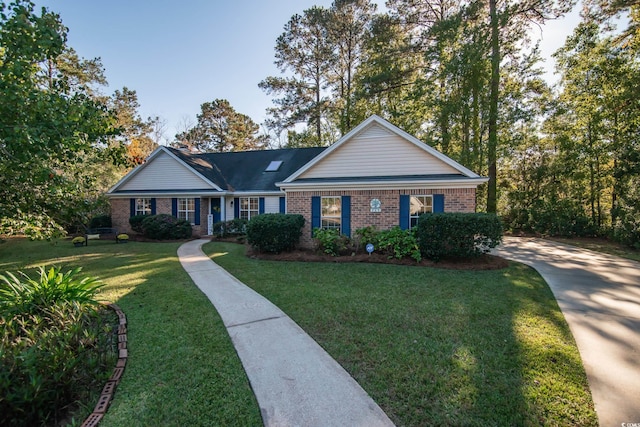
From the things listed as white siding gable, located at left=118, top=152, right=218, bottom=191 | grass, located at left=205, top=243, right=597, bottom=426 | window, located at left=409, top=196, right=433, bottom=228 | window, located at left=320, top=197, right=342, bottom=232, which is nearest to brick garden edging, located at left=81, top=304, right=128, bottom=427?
grass, located at left=205, top=243, right=597, bottom=426

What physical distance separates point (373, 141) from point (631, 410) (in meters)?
10.3

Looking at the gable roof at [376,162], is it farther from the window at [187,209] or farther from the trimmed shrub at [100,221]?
the trimmed shrub at [100,221]

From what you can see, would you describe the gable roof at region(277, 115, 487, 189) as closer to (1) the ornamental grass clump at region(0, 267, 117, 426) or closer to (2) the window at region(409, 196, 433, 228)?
(2) the window at region(409, 196, 433, 228)

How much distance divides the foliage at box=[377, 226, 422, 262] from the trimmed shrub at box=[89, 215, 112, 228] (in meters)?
18.0

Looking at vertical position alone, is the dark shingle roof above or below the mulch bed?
above

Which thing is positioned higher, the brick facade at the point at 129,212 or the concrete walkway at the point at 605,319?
the brick facade at the point at 129,212

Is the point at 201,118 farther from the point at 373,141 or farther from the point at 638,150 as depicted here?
the point at 638,150

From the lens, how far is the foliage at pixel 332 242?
408 inches

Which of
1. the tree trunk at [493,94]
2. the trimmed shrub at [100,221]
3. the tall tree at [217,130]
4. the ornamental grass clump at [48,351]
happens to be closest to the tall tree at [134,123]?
the tall tree at [217,130]

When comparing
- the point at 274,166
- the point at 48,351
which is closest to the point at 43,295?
the point at 48,351

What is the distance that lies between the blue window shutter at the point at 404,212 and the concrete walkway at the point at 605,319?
165 inches

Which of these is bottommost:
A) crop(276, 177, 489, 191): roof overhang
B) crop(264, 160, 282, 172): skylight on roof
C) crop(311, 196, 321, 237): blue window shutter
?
crop(311, 196, 321, 237): blue window shutter

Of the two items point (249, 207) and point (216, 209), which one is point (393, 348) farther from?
point (216, 209)

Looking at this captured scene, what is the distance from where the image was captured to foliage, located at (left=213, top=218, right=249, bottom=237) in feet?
52.9
